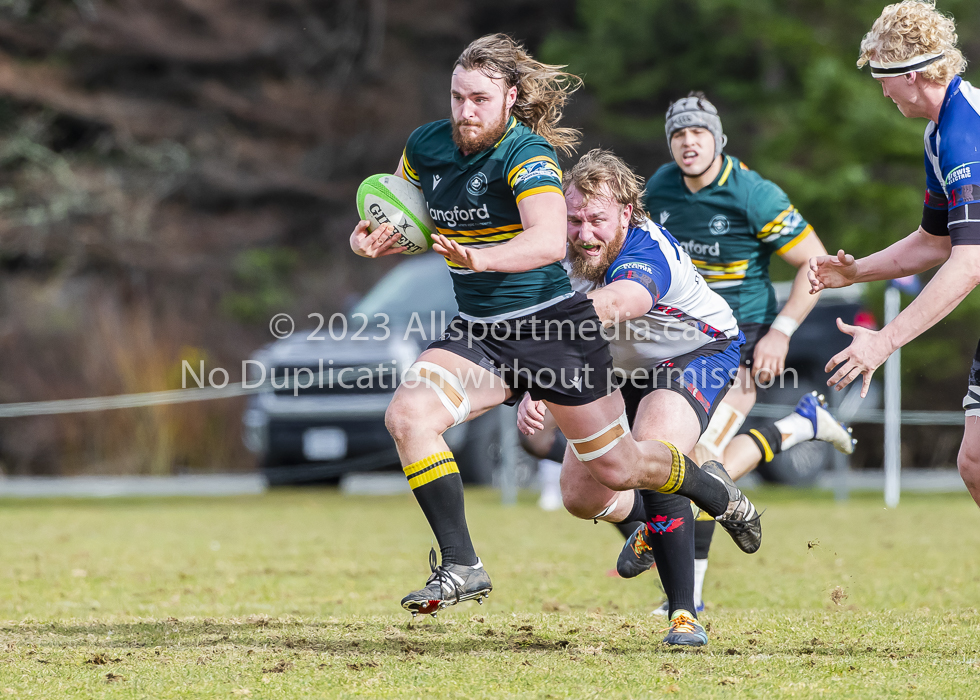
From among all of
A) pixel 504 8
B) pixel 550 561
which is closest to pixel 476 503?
pixel 550 561

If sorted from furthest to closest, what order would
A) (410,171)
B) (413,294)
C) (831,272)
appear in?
(413,294) < (410,171) < (831,272)

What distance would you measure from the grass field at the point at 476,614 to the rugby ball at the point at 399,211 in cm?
160

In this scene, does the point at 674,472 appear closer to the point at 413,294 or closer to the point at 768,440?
the point at 768,440

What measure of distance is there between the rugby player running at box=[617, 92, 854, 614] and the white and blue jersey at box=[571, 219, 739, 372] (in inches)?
26.4

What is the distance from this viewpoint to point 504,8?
24.5m

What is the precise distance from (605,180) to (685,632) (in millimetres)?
1843

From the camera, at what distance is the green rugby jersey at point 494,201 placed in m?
4.48

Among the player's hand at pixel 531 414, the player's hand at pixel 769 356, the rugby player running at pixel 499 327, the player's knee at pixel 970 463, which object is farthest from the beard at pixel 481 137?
the player's knee at pixel 970 463

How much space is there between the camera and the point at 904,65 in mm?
4301

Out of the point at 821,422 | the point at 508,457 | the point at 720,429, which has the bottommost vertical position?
the point at 508,457

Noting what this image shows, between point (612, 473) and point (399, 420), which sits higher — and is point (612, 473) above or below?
below

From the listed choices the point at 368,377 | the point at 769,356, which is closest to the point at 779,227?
the point at 769,356

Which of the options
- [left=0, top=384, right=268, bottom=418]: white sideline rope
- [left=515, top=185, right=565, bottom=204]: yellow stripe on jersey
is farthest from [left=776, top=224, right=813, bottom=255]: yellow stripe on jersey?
[left=0, top=384, right=268, bottom=418]: white sideline rope

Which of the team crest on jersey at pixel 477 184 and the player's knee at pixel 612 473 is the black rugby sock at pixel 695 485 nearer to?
the player's knee at pixel 612 473
